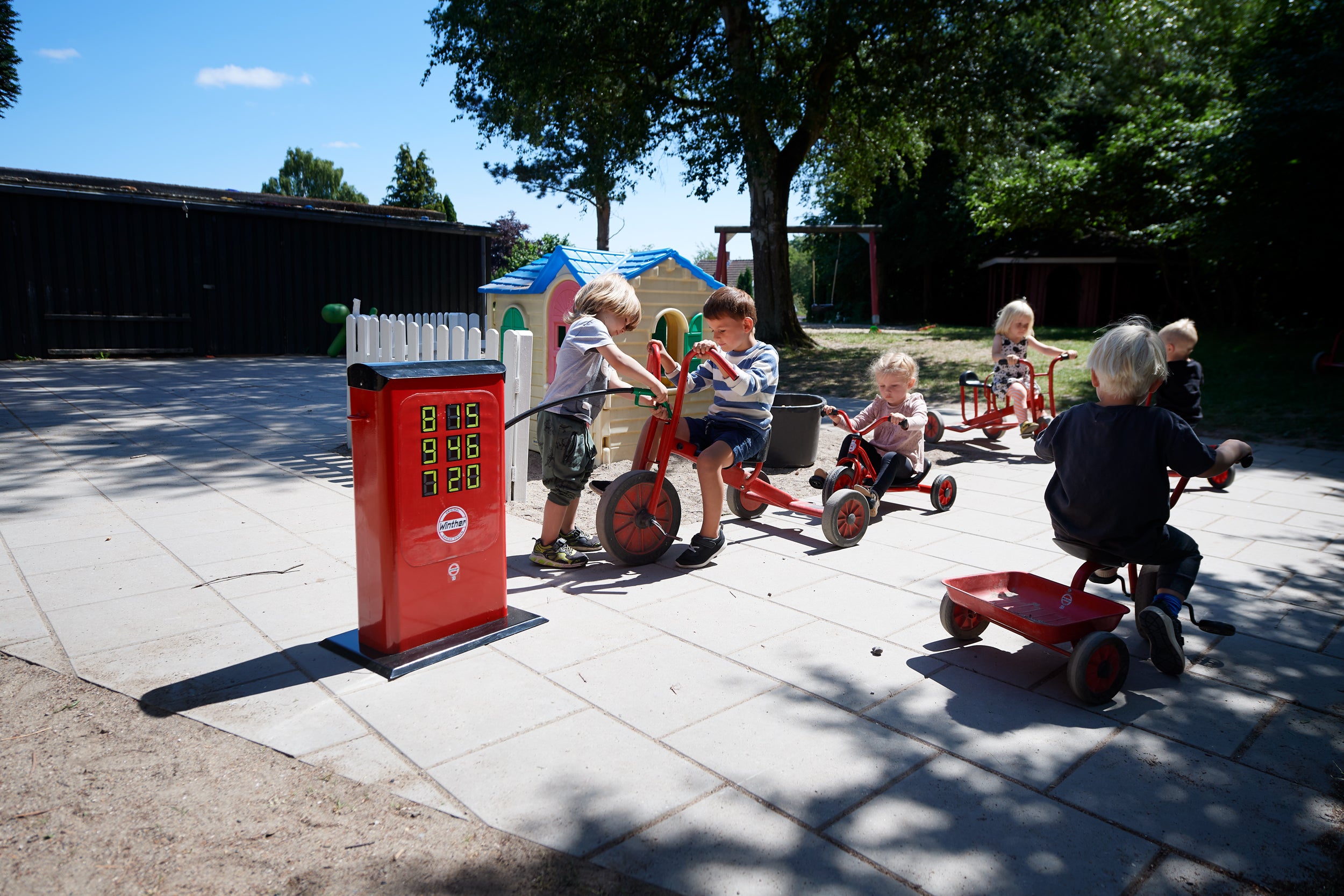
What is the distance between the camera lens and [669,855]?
2.25 m

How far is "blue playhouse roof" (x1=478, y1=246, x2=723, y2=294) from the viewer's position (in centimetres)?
724

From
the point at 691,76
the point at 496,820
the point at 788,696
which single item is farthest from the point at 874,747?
the point at 691,76

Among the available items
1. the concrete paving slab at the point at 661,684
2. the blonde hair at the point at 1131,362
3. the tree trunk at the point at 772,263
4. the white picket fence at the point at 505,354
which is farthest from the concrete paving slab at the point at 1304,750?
the tree trunk at the point at 772,263

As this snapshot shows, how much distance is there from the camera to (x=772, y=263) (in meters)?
16.3

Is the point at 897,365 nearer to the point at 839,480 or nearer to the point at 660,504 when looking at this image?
the point at 839,480

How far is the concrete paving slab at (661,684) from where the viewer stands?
119 inches

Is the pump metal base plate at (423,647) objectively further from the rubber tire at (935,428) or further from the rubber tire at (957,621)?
the rubber tire at (935,428)

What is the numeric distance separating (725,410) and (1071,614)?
2226mm

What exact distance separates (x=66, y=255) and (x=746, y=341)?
16295 millimetres

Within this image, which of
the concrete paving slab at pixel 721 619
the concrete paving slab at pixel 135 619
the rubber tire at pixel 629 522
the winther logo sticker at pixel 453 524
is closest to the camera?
the winther logo sticker at pixel 453 524

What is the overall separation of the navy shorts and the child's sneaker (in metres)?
0.93

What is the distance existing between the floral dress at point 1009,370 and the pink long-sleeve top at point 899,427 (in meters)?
3.05

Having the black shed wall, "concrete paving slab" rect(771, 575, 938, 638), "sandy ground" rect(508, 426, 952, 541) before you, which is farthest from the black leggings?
the black shed wall

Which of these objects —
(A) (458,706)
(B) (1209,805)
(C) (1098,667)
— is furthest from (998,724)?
(A) (458,706)
